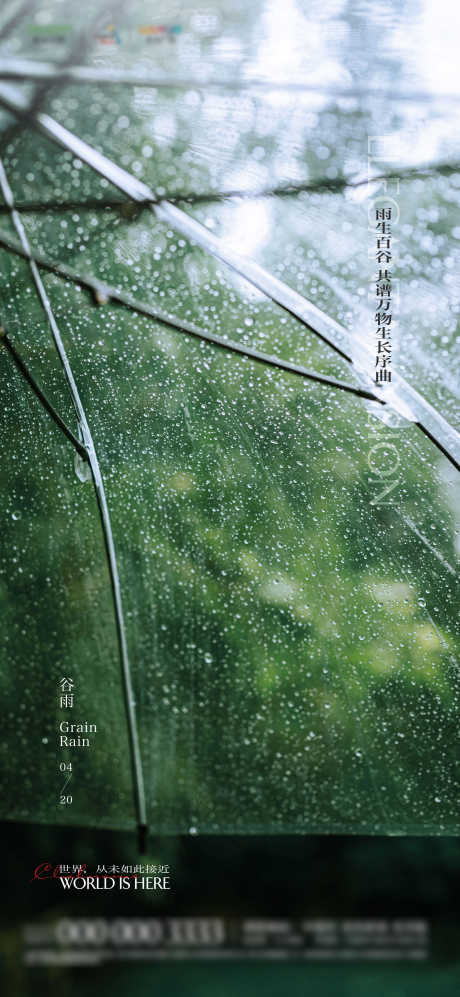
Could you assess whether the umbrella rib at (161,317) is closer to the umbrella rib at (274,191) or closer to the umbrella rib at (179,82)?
the umbrella rib at (274,191)

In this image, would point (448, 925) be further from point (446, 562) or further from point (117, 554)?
point (117, 554)

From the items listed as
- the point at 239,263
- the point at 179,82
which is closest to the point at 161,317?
the point at 239,263

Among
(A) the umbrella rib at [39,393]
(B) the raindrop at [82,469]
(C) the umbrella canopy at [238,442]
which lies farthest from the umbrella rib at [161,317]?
(B) the raindrop at [82,469]

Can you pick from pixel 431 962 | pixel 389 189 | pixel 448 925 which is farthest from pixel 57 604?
pixel 448 925

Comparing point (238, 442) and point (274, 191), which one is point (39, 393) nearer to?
point (238, 442)

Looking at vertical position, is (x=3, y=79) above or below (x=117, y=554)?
above
